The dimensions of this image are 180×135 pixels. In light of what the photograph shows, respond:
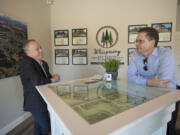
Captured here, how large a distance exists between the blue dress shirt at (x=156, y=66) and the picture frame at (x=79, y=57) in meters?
1.78

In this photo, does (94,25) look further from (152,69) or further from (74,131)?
(74,131)

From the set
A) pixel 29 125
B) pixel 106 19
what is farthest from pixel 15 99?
pixel 106 19

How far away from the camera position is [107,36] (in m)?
2.94

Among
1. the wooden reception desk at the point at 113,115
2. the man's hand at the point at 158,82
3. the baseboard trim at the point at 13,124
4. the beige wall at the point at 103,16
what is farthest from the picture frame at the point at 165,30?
the baseboard trim at the point at 13,124

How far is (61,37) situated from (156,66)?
253 cm

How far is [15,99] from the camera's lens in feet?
7.17

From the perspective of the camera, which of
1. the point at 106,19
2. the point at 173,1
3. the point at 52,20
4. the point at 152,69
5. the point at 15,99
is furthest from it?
the point at 52,20

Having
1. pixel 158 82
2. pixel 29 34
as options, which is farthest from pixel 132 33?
pixel 29 34

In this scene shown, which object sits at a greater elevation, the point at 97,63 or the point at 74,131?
the point at 97,63

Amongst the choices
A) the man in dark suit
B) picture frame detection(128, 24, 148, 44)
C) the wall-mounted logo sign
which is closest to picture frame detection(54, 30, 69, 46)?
the wall-mounted logo sign

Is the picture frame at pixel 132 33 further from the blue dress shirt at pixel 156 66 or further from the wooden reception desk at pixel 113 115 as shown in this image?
the wooden reception desk at pixel 113 115

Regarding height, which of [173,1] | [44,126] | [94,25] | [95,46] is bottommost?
[44,126]

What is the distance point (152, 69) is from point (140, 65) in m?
0.14

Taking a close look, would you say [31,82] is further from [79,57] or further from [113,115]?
[79,57]
